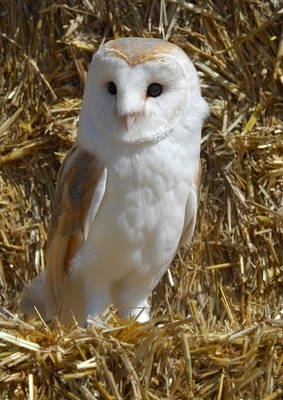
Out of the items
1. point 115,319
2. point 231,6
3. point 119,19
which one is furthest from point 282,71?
point 115,319

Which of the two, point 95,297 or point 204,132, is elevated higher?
point 204,132

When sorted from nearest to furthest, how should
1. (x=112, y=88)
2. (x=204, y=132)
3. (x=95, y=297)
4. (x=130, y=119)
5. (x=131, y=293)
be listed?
1. (x=130, y=119)
2. (x=112, y=88)
3. (x=95, y=297)
4. (x=131, y=293)
5. (x=204, y=132)

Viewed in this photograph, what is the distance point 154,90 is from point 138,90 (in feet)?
0.33

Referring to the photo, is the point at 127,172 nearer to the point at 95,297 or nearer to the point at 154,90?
the point at 154,90

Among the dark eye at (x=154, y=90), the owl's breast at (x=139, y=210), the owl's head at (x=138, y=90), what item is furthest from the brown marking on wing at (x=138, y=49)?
the owl's breast at (x=139, y=210)

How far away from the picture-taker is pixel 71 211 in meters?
2.80

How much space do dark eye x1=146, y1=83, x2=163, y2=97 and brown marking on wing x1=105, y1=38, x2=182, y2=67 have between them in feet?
0.36

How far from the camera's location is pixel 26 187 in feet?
12.3

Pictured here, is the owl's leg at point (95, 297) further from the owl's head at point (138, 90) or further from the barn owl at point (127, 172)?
the owl's head at point (138, 90)

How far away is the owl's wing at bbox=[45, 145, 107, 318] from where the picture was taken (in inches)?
106

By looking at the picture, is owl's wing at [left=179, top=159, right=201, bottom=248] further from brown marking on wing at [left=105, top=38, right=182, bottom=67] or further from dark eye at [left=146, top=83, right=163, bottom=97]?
brown marking on wing at [left=105, top=38, right=182, bottom=67]

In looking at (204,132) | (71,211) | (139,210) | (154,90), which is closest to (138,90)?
(154,90)

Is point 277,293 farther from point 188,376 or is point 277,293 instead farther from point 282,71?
point 188,376

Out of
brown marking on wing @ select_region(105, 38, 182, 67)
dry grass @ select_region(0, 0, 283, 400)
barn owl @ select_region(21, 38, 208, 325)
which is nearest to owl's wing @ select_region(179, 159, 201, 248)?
barn owl @ select_region(21, 38, 208, 325)
